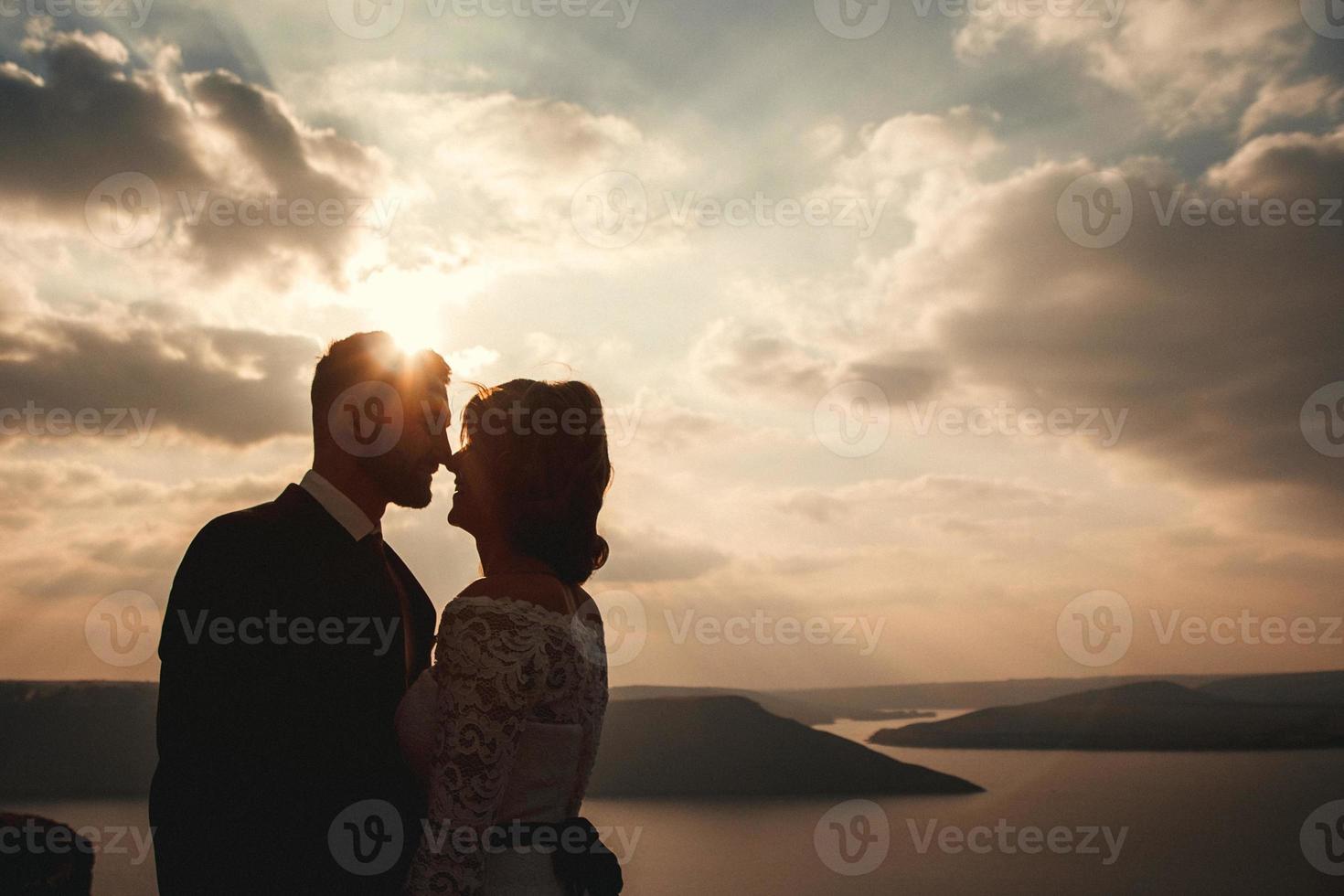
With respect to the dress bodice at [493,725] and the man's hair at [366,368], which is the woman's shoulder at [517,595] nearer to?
the dress bodice at [493,725]

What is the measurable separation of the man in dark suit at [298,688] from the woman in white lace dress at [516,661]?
338 mm

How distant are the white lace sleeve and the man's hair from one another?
47.6 inches

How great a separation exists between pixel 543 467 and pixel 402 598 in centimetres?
113

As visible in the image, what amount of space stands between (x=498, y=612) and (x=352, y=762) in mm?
990

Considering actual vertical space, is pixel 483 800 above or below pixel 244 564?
below

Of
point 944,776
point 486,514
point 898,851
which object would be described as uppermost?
point 486,514

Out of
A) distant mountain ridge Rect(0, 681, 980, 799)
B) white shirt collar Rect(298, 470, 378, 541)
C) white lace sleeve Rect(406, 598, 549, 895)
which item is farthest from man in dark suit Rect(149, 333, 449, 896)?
distant mountain ridge Rect(0, 681, 980, 799)

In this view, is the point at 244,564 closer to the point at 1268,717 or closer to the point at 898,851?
the point at 898,851

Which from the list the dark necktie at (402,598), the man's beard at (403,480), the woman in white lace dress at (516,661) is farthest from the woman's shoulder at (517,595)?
the man's beard at (403,480)

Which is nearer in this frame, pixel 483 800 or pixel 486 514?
pixel 483 800

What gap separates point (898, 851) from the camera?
108 m

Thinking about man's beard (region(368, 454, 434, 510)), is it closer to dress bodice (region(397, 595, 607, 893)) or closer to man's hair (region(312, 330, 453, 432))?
man's hair (region(312, 330, 453, 432))

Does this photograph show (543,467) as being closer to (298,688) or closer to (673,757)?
(298,688)

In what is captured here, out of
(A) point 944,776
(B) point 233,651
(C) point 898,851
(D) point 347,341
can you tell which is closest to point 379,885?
(B) point 233,651
